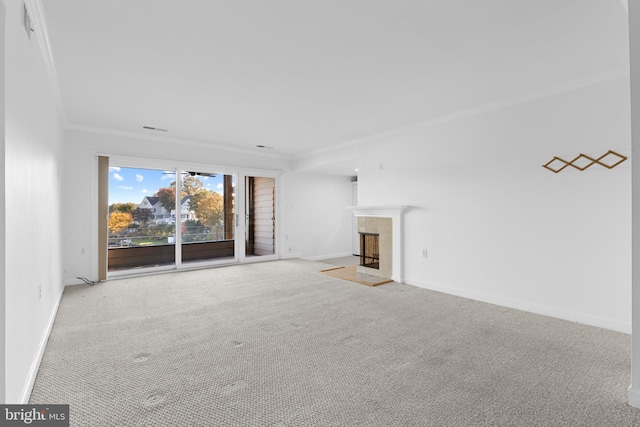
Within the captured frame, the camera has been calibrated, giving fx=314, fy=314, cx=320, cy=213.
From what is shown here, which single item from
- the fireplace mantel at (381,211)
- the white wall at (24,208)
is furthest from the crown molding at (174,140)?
the fireplace mantel at (381,211)

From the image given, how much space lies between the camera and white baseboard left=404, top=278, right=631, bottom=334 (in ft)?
9.63

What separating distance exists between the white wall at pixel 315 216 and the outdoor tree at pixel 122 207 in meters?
2.95

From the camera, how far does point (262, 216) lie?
702 centimetres

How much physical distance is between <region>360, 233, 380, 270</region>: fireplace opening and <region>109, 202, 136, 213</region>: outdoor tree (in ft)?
13.0

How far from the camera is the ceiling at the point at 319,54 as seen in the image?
2074mm

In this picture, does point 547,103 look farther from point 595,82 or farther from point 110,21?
point 110,21

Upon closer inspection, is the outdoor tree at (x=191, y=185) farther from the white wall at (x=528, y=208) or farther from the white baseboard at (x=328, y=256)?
the white wall at (x=528, y=208)

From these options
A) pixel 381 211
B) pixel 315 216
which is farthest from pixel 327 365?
pixel 315 216

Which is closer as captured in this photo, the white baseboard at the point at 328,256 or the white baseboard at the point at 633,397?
the white baseboard at the point at 633,397

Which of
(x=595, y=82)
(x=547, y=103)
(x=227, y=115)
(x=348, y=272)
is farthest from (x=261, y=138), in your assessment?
(x=595, y=82)

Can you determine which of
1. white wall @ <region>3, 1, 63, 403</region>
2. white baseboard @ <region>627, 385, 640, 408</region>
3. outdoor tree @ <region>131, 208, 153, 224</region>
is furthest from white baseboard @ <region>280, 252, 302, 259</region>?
white baseboard @ <region>627, 385, 640, 408</region>

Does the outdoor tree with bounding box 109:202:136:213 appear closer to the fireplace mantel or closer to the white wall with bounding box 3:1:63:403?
the white wall with bounding box 3:1:63:403

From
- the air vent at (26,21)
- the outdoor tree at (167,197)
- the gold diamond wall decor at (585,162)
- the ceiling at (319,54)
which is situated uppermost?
the ceiling at (319,54)

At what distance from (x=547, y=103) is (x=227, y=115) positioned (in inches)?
149
